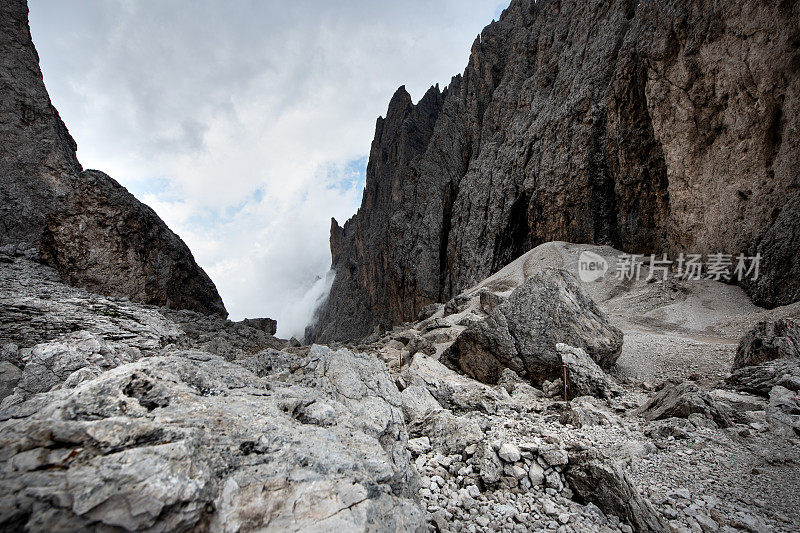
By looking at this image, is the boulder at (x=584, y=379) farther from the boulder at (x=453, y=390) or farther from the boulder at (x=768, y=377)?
the boulder at (x=768, y=377)

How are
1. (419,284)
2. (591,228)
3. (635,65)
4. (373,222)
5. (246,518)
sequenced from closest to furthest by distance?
(246,518)
(635,65)
(591,228)
(419,284)
(373,222)

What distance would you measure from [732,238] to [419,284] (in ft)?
126

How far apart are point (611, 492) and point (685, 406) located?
338cm

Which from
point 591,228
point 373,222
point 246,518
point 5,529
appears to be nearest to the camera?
point 5,529

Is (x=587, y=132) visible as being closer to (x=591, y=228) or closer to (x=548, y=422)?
(x=591, y=228)

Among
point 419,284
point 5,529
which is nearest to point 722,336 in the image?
point 5,529

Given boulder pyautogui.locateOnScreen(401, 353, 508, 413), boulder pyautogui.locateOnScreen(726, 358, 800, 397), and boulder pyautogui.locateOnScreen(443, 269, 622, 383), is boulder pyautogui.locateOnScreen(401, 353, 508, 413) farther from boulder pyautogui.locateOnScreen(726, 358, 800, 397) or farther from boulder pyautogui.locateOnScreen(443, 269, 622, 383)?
boulder pyautogui.locateOnScreen(726, 358, 800, 397)

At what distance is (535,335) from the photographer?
10.2 meters

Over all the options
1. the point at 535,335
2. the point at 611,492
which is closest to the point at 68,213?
the point at 535,335

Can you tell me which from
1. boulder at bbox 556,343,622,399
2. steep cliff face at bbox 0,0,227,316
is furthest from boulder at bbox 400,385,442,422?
steep cliff face at bbox 0,0,227,316

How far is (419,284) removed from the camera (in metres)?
52.8

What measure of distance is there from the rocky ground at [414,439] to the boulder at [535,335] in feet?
0.23

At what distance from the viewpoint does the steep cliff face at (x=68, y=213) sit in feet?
56.5

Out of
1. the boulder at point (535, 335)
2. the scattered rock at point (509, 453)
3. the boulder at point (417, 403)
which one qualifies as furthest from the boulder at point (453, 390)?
the scattered rock at point (509, 453)
